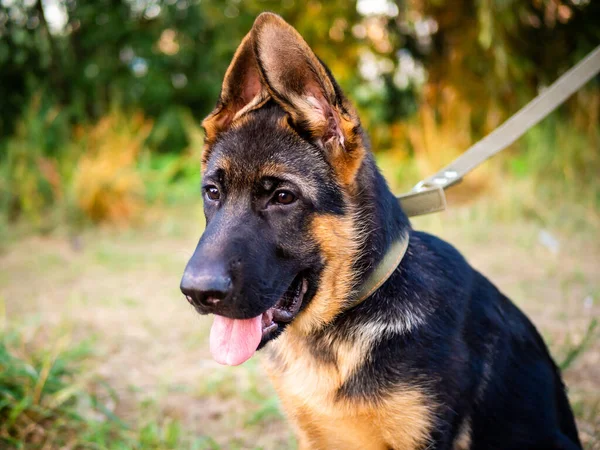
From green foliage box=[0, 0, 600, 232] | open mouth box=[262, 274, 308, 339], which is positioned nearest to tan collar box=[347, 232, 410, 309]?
open mouth box=[262, 274, 308, 339]

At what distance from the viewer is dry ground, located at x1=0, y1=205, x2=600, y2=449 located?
3.84 metres

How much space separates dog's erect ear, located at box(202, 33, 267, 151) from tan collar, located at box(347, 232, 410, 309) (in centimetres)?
90

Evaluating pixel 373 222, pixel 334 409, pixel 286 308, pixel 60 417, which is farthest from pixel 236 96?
pixel 60 417

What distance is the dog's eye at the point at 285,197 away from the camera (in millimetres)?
2357

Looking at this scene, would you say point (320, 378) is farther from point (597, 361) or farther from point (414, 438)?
point (597, 361)

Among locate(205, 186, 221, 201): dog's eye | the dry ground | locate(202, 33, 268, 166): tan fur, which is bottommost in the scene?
the dry ground

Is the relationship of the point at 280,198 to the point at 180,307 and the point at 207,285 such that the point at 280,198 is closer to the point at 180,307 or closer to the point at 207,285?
the point at 207,285

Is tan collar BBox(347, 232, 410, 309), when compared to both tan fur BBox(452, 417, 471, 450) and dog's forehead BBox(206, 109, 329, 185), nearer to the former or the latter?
dog's forehead BBox(206, 109, 329, 185)

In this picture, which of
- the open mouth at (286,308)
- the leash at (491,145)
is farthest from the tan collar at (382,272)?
the leash at (491,145)

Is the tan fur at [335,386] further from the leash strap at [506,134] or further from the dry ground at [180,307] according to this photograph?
the dry ground at [180,307]

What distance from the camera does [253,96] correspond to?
2693 mm

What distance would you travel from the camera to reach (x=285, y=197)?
2361 millimetres

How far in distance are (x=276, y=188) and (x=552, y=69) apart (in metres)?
8.10

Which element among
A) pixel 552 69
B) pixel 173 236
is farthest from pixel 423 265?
pixel 552 69
